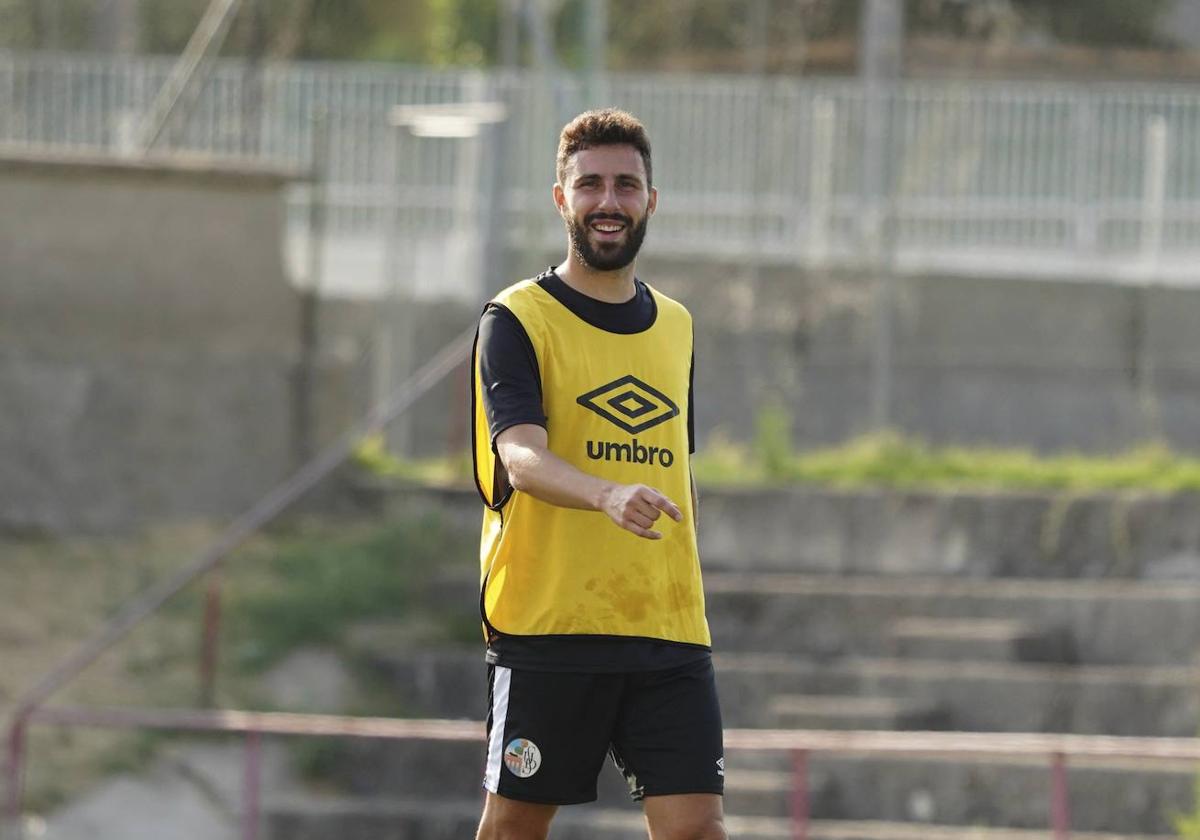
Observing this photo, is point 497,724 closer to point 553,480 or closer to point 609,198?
point 553,480

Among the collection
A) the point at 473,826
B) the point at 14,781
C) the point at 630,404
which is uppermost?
the point at 630,404

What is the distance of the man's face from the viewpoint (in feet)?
15.3

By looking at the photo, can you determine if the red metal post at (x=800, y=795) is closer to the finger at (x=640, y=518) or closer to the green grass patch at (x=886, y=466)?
the green grass patch at (x=886, y=466)

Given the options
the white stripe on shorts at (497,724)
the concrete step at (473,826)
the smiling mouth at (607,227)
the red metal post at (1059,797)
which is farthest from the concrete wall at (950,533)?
the smiling mouth at (607,227)

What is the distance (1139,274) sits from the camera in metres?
13.2

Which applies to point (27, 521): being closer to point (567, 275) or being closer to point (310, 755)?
point (310, 755)

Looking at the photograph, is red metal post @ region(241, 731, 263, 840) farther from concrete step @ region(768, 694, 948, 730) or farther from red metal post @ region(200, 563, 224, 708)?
concrete step @ region(768, 694, 948, 730)

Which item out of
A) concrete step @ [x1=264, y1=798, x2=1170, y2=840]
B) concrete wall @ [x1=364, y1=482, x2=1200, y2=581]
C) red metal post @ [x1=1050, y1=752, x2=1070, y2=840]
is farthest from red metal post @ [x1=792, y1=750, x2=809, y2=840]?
concrete wall @ [x1=364, y1=482, x2=1200, y2=581]

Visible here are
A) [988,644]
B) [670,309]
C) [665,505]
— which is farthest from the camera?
[988,644]

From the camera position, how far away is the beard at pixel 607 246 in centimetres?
468

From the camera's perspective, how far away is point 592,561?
4660mm

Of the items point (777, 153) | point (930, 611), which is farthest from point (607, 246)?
point (777, 153)

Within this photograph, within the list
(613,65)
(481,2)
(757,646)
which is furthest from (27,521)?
(613,65)

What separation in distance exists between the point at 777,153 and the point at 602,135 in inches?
340
